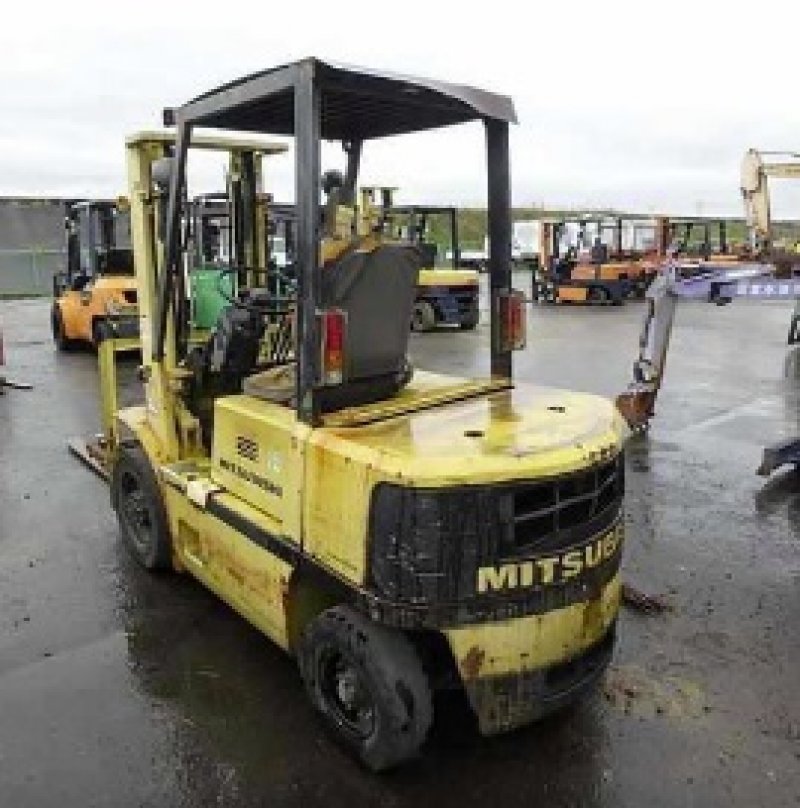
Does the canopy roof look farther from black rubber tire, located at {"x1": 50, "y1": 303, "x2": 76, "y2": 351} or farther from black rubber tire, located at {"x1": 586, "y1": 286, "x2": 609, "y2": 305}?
black rubber tire, located at {"x1": 586, "y1": 286, "x2": 609, "y2": 305}

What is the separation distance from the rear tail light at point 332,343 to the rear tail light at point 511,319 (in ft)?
3.55

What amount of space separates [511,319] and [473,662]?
5.60ft

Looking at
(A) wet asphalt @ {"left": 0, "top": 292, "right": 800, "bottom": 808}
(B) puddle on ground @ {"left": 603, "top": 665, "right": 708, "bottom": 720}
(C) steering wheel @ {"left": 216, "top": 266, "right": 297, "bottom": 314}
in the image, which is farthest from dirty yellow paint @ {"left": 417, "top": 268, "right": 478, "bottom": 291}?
(B) puddle on ground @ {"left": 603, "top": 665, "right": 708, "bottom": 720}

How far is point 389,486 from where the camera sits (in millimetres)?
3107

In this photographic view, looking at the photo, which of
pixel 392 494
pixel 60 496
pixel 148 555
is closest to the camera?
pixel 392 494

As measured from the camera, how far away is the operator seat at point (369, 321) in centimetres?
349

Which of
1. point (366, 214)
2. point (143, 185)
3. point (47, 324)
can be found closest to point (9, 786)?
point (366, 214)

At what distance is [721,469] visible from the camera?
7504 millimetres

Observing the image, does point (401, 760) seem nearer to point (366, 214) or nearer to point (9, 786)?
point (9, 786)

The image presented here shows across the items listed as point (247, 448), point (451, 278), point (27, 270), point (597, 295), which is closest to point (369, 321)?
point (247, 448)

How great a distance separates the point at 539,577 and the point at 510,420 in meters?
0.70

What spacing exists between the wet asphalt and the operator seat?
4.33ft

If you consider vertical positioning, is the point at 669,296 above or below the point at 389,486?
above

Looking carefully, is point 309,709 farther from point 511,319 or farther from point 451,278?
point 451,278
